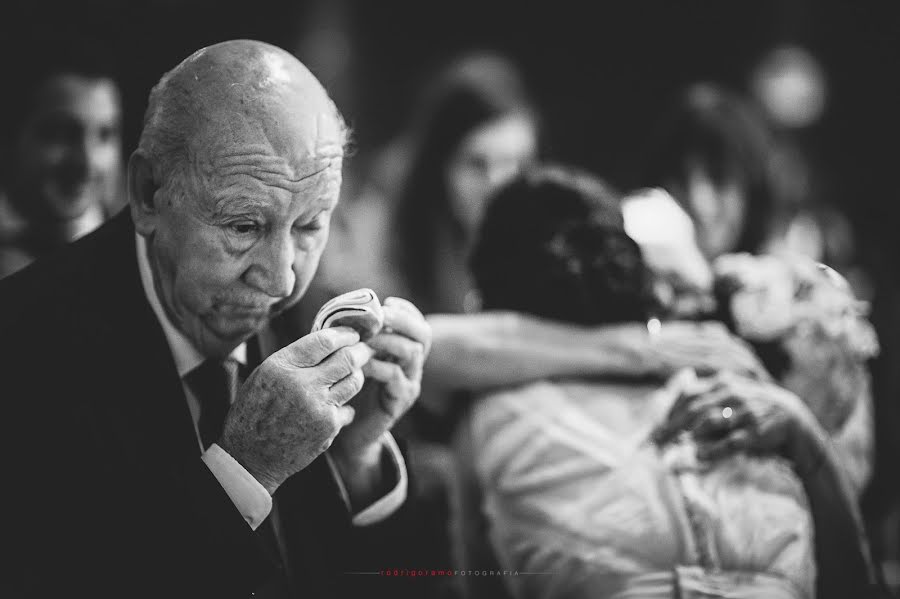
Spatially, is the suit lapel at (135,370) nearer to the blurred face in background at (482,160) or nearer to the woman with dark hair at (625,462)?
the woman with dark hair at (625,462)

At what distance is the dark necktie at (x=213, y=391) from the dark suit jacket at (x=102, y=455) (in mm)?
23

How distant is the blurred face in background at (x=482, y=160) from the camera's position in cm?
193

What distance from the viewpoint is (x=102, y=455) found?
0.81 meters

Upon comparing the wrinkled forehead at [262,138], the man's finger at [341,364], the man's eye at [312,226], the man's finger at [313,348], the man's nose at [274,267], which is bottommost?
the man's finger at [341,364]

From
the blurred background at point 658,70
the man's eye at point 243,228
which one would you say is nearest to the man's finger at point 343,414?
the man's eye at point 243,228

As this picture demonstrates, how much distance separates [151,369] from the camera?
86 centimetres

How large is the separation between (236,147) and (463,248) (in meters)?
1.13

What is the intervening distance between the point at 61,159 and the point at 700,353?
1043 mm

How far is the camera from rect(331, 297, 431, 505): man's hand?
90 centimetres

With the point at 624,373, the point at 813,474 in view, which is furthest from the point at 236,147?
the point at 813,474

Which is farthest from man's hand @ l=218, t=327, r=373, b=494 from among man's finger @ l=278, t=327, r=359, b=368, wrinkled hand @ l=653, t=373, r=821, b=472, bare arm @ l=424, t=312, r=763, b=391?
wrinkled hand @ l=653, t=373, r=821, b=472

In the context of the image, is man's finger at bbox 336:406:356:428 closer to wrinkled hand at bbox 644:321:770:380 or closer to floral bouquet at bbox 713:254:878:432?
wrinkled hand at bbox 644:321:770:380

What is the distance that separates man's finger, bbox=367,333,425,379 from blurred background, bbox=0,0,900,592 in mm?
976

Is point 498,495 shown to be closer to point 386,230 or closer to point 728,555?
point 728,555
